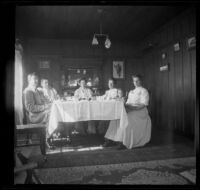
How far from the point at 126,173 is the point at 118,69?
5.26 meters

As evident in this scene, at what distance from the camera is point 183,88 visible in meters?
4.98

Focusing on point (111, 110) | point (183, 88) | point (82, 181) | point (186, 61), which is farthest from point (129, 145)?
point (186, 61)

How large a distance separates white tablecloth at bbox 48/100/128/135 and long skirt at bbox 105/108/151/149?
23 cm

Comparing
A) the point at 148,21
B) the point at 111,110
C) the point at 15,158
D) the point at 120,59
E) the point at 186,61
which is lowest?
the point at 15,158

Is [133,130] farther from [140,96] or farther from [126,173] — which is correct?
[126,173]

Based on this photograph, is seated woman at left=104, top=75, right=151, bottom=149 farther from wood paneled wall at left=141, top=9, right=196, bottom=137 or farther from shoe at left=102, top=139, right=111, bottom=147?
wood paneled wall at left=141, top=9, right=196, bottom=137

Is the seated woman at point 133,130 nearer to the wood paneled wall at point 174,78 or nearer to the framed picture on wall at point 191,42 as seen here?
the wood paneled wall at point 174,78

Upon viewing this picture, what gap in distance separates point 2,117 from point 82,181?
3.84 feet

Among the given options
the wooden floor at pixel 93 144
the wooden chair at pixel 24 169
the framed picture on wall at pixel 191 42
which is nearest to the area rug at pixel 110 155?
the wooden floor at pixel 93 144

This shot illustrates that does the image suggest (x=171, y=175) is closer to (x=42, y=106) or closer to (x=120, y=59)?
(x=42, y=106)

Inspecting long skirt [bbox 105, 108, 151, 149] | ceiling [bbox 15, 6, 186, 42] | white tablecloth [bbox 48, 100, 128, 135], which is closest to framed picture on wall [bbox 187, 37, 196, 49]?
ceiling [bbox 15, 6, 186, 42]

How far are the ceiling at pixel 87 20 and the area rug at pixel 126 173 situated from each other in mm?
3363

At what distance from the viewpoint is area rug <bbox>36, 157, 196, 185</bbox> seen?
2.41 m

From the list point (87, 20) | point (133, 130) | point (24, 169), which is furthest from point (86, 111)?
point (87, 20)
